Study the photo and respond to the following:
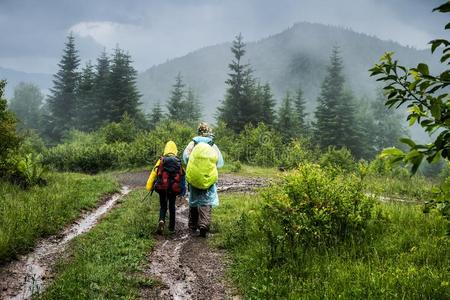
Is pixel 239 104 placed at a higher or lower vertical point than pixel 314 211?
higher

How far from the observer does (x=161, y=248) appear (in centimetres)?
831

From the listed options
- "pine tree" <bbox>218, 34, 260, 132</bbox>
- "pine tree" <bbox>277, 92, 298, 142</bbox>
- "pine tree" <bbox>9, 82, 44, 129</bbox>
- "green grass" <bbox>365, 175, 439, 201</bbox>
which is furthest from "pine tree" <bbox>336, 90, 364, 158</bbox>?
"pine tree" <bbox>9, 82, 44, 129</bbox>

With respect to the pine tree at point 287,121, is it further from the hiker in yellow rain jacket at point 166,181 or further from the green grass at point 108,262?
the hiker in yellow rain jacket at point 166,181

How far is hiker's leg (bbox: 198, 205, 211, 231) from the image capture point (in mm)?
9430

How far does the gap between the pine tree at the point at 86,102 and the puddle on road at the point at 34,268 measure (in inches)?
1998

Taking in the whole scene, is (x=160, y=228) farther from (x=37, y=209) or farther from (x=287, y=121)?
(x=287, y=121)

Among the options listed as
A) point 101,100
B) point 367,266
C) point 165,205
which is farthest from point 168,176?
point 101,100

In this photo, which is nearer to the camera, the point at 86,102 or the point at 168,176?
the point at 168,176

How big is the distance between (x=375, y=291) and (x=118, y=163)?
2440 cm

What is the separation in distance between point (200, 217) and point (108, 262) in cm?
309

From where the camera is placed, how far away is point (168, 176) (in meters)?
9.57

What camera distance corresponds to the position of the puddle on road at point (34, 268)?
5938 mm

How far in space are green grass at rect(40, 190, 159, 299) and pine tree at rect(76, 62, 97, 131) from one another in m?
50.9

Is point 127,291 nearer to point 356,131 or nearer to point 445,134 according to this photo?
point 445,134
